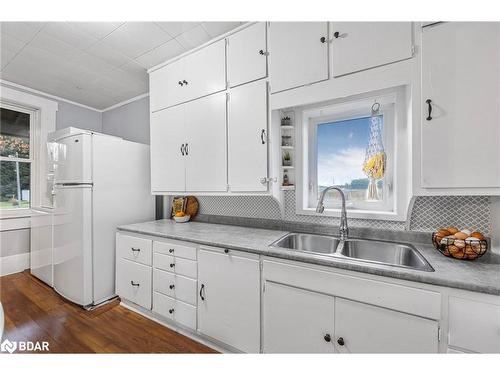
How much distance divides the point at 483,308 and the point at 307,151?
4.41 ft

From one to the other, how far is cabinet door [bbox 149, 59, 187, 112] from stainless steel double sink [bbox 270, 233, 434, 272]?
161cm

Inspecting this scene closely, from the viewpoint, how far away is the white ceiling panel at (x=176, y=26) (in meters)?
1.69

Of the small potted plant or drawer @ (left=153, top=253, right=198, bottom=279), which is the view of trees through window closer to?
drawer @ (left=153, top=253, right=198, bottom=279)

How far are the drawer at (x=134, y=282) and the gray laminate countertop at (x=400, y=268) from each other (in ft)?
1.40

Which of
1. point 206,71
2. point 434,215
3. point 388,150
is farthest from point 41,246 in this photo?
point 434,215

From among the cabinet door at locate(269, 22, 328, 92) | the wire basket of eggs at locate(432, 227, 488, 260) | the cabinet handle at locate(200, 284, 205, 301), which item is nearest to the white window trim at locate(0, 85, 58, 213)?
the cabinet handle at locate(200, 284, 205, 301)

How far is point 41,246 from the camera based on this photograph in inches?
98.5

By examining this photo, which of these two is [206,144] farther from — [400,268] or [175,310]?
[400,268]

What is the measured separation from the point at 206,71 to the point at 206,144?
63 centimetres

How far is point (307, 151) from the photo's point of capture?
6.11 feet

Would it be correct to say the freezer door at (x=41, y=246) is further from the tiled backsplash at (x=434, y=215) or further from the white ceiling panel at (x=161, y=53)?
the tiled backsplash at (x=434, y=215)

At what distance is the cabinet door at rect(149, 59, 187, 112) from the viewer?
204cm
